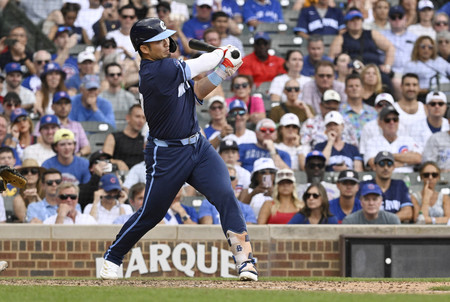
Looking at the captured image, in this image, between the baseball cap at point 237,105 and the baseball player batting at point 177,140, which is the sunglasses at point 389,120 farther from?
the baseball player batting at point 177,140

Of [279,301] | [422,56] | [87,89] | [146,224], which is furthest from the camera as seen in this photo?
[422,56]

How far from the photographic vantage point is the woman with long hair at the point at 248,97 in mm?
12555

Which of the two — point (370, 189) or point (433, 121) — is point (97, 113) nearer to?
point (370, 189)

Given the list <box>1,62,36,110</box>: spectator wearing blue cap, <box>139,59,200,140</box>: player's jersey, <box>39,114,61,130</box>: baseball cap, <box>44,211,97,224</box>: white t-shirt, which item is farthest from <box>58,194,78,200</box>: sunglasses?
<box>139,59,200,140</box>: player's jersey

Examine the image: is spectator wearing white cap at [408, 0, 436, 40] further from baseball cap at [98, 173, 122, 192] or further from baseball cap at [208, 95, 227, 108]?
baseball cap at [98, 173, 122, 192]

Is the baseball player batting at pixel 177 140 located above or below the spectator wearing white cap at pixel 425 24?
below

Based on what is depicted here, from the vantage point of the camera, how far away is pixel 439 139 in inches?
470

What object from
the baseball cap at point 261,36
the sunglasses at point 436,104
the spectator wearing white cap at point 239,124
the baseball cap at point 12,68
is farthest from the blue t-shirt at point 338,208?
the baseball cap at point 12,68

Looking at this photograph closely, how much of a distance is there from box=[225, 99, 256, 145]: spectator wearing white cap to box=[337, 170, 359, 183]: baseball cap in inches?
63.7

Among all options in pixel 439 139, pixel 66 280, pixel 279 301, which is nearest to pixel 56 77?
pixel 439 139

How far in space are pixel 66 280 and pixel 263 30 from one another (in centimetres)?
798

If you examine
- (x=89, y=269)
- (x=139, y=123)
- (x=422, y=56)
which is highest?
(x=422, y=56)

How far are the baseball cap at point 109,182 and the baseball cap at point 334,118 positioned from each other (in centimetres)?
283

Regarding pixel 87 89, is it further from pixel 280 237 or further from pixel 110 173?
pixel 280 237
